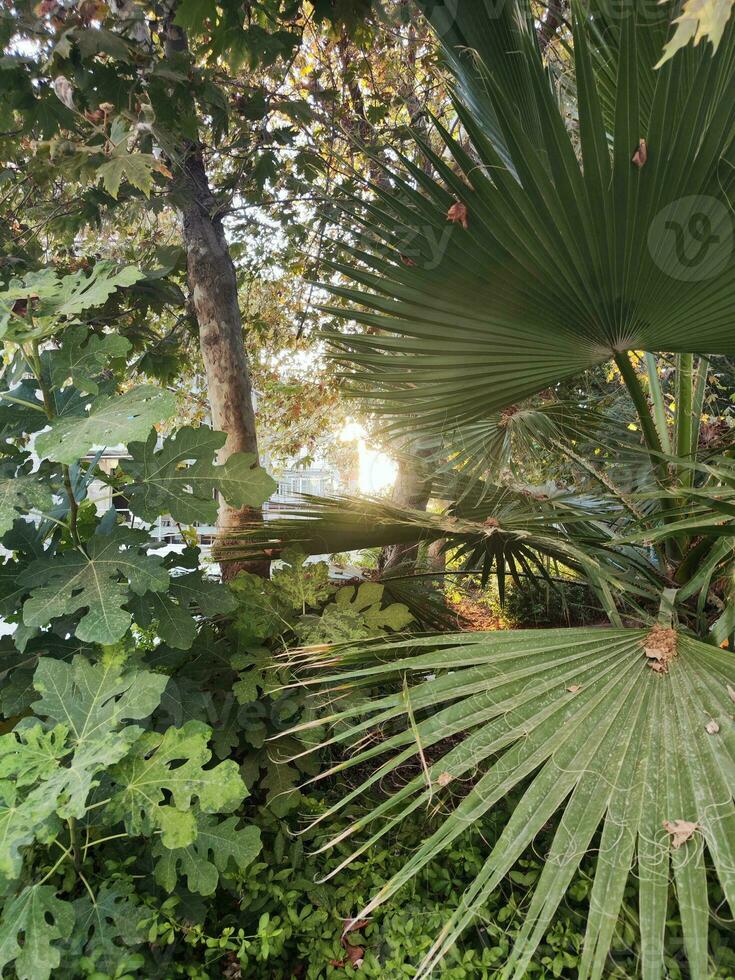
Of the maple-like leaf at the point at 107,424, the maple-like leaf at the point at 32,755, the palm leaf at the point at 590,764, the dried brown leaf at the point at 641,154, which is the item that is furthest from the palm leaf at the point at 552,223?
the maple-like leaf at the point at 32,755

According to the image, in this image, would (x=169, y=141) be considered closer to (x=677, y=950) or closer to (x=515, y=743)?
(x=515, y=743)

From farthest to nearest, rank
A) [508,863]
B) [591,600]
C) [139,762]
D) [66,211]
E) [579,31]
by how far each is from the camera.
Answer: [591,600] < [66,211] < [139,762] < [579,31] < [508,863]

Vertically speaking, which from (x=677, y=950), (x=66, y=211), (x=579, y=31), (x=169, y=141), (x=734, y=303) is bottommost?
(x=677, y=950)

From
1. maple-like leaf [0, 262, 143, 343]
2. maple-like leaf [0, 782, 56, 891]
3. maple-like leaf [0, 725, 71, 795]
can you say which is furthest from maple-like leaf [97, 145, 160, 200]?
maple-like leaf [0, 782, 56, 891]

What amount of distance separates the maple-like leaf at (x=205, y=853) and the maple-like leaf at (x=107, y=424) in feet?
2.54

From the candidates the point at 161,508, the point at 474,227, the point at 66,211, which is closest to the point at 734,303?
the point at 474,227

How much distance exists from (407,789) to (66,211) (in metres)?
3.31

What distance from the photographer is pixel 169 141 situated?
6.07 ft

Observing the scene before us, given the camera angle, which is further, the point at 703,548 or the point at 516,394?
the point at 516,394

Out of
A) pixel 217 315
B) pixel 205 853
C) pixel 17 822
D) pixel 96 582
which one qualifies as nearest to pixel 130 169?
pixel 217 315

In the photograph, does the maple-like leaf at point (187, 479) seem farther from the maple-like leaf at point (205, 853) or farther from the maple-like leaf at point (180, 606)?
the maple-like leaf at point (205, 853)

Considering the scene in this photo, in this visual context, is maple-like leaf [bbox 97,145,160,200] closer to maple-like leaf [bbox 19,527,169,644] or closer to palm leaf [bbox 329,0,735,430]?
palm leaf [bbox 329,0,735,430]

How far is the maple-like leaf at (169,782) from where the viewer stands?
44.9 inches

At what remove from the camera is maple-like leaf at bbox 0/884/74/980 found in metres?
1.01
